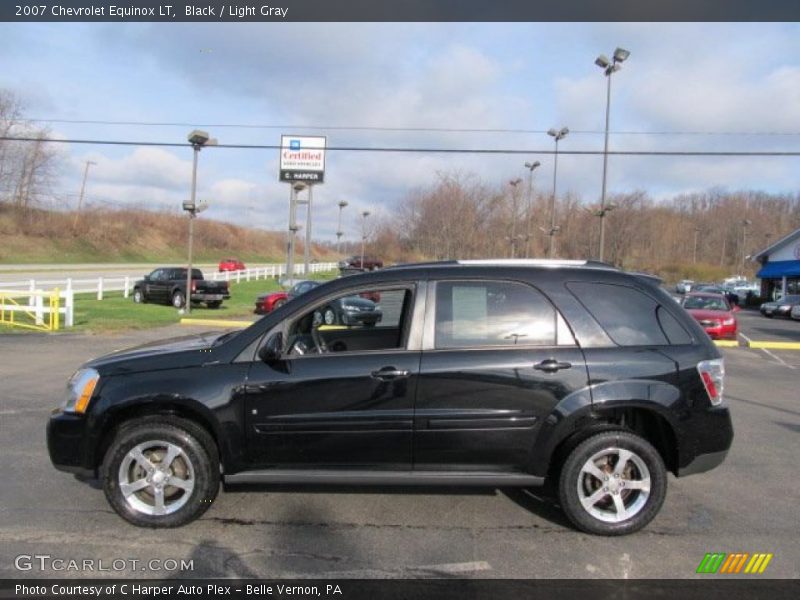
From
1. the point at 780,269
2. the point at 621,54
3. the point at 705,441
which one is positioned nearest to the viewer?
the point at 705,441

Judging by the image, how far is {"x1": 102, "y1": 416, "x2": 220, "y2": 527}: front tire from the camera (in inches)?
161

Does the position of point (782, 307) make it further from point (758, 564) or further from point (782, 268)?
point (758, 564)

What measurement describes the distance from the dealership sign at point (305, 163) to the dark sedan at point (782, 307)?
2899 centimetres

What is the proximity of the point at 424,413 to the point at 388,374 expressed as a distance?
355 mm

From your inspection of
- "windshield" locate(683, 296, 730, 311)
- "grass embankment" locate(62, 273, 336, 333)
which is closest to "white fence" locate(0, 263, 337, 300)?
"grass embankment" locate(62, 273, 336, 333)

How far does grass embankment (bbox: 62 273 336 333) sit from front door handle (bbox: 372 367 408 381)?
1425cm

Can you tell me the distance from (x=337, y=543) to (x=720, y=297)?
1888 cm

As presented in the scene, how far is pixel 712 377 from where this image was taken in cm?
421

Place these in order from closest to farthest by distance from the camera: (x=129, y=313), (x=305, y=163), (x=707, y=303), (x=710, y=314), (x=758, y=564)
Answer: (x=758, y=564)
(x=710, y=314)
(x=707, y=303)
(x=129, y=313)
(x=305, y=163)

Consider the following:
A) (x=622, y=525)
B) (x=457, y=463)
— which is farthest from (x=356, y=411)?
(x=622, y=525)

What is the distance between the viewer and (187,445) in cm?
407

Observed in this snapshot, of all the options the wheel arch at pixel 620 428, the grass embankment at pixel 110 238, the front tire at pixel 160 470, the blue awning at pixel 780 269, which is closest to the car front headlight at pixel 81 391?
the front tire at pixel 160 470

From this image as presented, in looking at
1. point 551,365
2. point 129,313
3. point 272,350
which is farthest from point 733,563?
point 129,313
